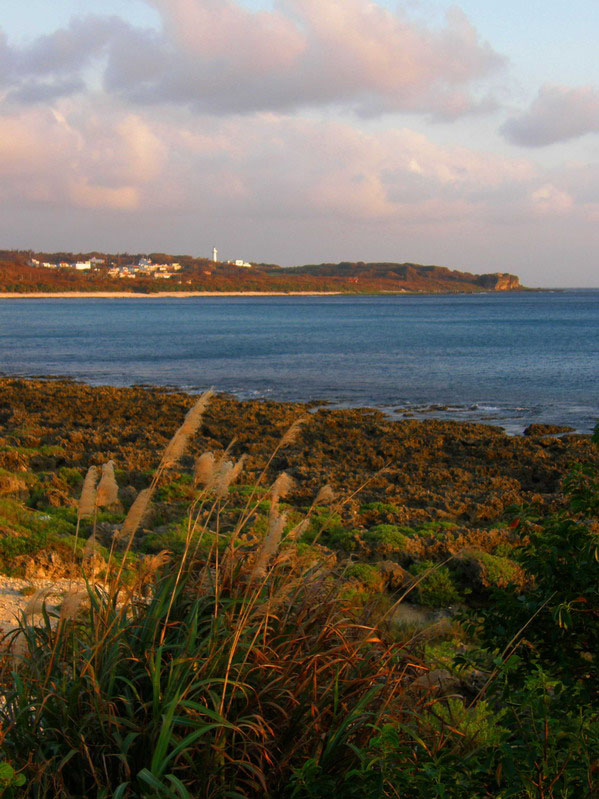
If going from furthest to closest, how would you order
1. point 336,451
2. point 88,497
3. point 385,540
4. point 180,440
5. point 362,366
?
1. point 362,366
2. point 336,451
3. point 385,540
4. point 180,440
5. point 88,497

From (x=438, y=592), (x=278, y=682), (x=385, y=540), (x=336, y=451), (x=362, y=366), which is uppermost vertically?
(x=278, y=682)

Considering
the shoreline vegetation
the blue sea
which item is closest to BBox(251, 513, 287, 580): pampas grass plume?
the shoreline vegetation

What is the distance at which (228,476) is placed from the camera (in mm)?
3783

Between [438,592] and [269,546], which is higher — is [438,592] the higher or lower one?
the lower one

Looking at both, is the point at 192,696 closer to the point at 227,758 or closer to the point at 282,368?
the point at 227,758

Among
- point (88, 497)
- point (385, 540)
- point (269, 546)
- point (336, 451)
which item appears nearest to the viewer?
point (269, 546)

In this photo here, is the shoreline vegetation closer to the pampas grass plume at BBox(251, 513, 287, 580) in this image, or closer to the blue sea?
the pampas grass plume at BBox(251, 513, 287, 580)

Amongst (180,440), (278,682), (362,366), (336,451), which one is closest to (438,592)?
(278,682)

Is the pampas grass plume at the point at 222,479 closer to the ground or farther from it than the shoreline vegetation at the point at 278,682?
farther from it

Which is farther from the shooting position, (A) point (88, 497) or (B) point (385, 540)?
(B) point (385, 540)

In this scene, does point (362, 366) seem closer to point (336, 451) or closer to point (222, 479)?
point (336, 451)

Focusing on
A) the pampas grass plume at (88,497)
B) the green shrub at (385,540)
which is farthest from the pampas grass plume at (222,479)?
the green shrub at (385,540)

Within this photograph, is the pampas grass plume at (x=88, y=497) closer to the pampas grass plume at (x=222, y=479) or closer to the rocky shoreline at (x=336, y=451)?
the pampas grass plume at (x=222, y=479)

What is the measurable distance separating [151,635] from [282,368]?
1661 inches
